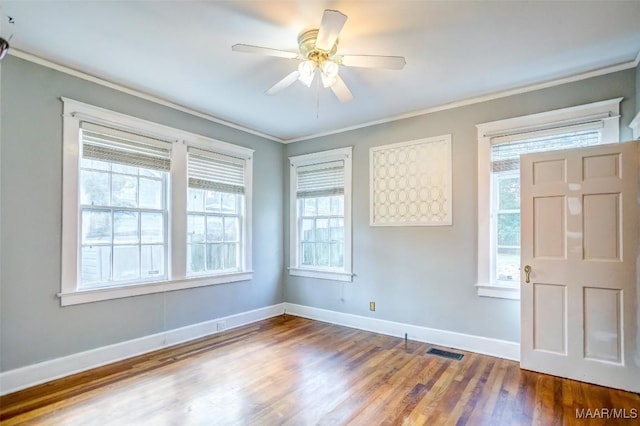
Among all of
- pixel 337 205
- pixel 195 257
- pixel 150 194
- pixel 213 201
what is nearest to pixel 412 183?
pixel 337 205

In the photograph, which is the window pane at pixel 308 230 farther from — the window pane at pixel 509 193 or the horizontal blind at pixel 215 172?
the window pane at pixel 509 193

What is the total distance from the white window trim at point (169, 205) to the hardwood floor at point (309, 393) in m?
0.73

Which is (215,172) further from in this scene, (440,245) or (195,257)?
(440,245)

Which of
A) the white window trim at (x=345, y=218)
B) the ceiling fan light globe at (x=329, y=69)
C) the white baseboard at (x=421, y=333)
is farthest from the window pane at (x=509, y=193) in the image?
the ceiling fan light globe at (x=329, y=69)

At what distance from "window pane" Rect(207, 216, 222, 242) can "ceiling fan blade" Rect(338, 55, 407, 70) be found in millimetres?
2728

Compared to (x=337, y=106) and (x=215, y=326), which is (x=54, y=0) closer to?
(x=337, y=106)

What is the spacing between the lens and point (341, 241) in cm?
478

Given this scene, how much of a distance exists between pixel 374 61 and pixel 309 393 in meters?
2.62

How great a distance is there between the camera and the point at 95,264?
323 centimetres

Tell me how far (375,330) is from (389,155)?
230 centimetres

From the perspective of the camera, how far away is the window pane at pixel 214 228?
4312mm

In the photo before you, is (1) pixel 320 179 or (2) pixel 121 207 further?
(1) pixel 320 179

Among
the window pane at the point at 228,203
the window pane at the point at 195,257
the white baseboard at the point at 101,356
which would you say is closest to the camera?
the white baseboard at the point at 101,356

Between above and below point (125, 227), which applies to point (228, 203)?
above
